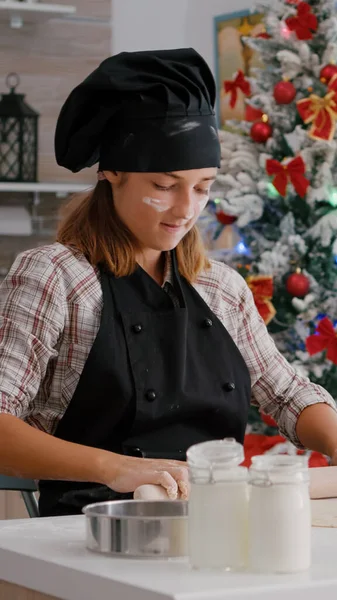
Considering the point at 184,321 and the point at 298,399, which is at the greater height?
the point at 184,321

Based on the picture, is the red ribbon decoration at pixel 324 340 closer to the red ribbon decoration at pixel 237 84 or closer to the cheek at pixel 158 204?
the red ribbon decoration at pixel 237 84

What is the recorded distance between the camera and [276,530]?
3.51ft

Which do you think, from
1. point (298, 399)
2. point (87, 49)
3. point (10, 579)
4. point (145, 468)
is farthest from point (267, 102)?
point (10, 579)

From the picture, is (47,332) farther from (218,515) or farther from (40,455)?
(218,515)

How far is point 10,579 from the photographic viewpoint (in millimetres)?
1226

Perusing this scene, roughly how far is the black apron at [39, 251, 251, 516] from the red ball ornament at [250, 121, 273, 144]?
71.4 inches

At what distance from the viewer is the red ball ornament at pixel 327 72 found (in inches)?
141

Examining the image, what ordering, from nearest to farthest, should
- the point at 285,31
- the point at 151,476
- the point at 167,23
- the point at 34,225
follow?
1. the point at 151,476
2. the point at 285,31
3. the point at 34,225
4. the point at 167,23

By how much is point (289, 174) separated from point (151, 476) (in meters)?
2.30

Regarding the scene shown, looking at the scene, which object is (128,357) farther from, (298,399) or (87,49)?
(87,49)

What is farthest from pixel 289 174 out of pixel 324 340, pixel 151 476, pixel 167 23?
pixel 151 476

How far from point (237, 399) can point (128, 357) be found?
230mm

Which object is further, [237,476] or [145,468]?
[145,468]

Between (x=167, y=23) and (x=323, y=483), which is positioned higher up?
(x=167, y=23)
